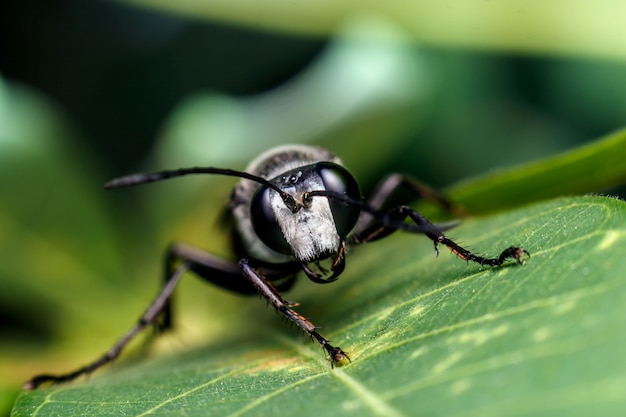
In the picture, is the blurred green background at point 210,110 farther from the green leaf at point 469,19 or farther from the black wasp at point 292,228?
the black wasp at point 292,228

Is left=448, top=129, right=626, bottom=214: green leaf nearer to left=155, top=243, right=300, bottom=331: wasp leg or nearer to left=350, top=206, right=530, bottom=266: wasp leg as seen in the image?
left=350, top=206, right=530, bottom=266: wasp leg

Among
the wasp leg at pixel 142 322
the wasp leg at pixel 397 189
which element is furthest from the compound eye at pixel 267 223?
the wasp leg at pixel 397 189

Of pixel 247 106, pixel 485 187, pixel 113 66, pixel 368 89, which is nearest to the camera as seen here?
pixel 485 187

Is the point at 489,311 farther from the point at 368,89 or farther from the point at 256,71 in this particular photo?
the point at 256,71

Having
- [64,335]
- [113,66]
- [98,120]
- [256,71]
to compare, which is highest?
[256,71]

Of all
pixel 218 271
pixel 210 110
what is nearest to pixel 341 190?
pixel 218 271

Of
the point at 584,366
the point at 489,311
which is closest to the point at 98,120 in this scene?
the point at 489,311
